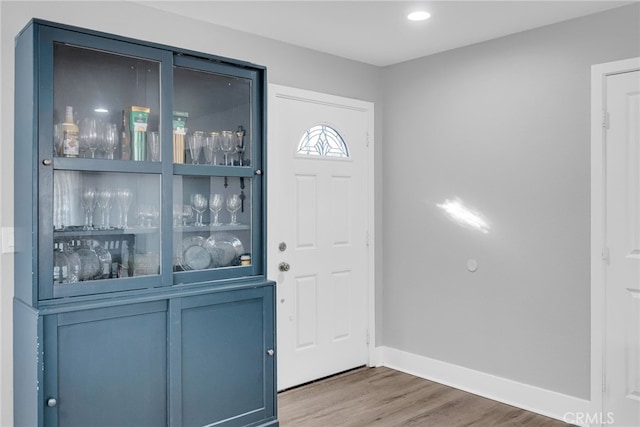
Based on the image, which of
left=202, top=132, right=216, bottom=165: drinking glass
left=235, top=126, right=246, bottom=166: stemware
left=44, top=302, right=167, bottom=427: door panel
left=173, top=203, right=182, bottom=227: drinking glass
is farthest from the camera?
left=235, top=126, right=246, bottom=166: stemware

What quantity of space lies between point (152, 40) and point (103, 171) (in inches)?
39.7

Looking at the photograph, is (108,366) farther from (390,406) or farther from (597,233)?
(597,233)

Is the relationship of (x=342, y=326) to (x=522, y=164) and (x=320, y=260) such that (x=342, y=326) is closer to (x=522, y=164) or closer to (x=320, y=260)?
(x=320, y=260)

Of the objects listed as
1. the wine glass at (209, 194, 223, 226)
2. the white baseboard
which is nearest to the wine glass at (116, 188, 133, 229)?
the wine glass at (209, 194, 223, 226)

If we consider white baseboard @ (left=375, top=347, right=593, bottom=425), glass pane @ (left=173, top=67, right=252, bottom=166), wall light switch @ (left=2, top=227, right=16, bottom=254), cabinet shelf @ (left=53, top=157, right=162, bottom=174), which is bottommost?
white baseboard @ (left=375, top=347, right=593, bottom=425)

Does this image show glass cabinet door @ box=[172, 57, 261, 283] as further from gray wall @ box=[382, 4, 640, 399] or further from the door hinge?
the door hinge

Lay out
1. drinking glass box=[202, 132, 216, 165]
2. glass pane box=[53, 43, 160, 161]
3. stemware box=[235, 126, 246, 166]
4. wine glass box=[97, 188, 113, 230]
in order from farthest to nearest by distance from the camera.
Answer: stemware box=[235, 126, 246, 166], drinking glass box=[202, 132, 216, 165], wine glass box=[97, 188, 113, 230], glass pane box=[53, 43, 160, 161]

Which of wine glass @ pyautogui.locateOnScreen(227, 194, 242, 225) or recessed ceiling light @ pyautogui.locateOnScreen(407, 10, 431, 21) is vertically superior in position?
recessed ceiling light @ pyautogui.locateOnScreen(407, 10, 431, 21)

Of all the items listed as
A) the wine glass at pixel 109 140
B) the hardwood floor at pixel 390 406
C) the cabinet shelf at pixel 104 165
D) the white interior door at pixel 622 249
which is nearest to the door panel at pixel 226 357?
the hardwood floor at pixel 390 406

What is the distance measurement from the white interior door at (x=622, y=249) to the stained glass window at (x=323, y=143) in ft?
5.99

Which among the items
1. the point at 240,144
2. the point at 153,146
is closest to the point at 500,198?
the point at 240,144

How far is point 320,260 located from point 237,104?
145cm

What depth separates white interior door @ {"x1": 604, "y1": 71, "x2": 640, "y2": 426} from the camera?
298cm

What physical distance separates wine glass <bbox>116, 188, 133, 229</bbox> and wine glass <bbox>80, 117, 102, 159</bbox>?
8.6 inches
